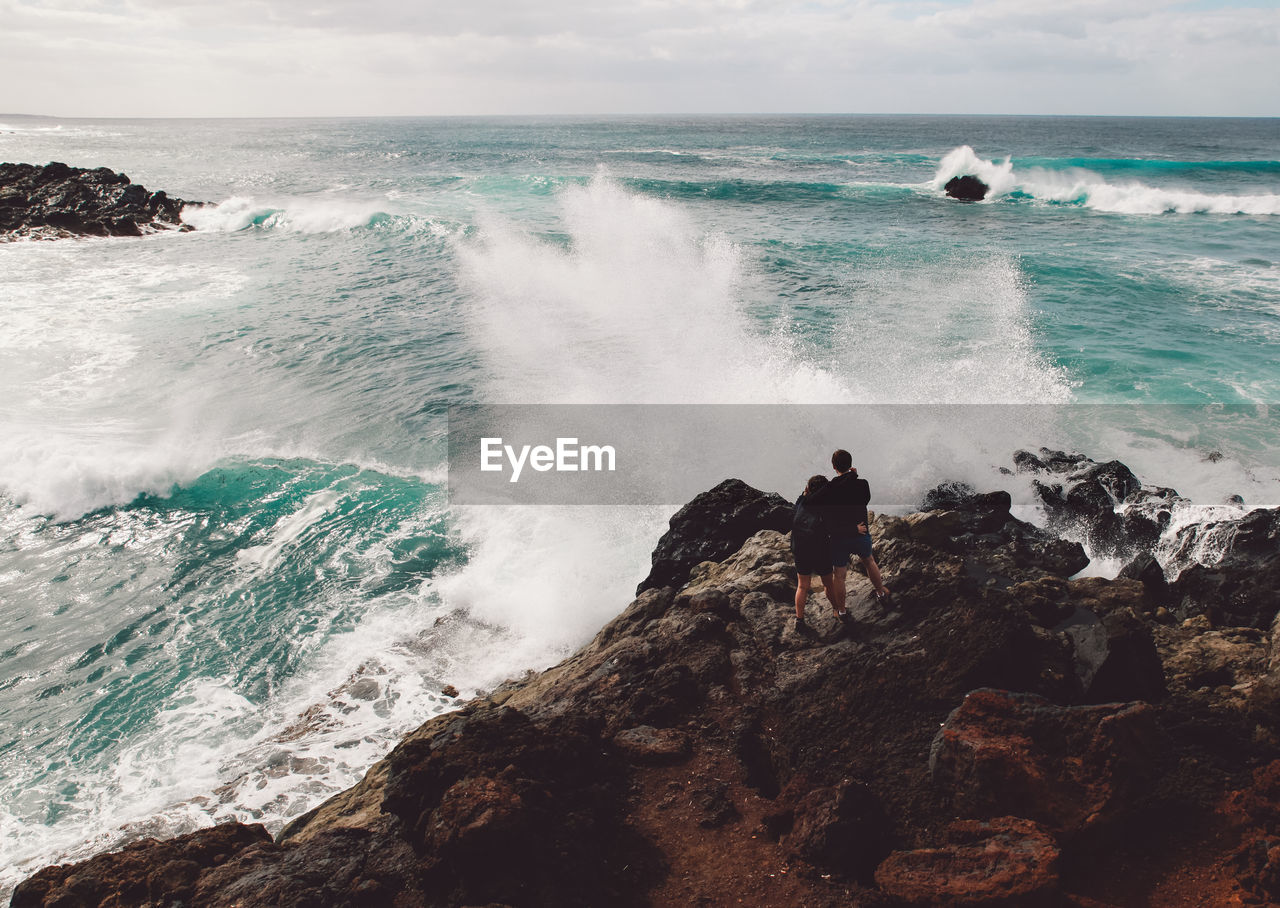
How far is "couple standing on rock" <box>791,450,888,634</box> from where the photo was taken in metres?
6.61

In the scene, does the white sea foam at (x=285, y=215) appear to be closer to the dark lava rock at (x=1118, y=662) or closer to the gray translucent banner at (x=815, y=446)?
the gray translucent banner at (x=815, y=446)

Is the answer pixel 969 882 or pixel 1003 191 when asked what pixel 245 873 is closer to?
pixel 969 882

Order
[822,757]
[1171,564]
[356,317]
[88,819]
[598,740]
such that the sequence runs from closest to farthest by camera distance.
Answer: [822,757] < [598,740] < [88,819] < [1171,564] < [356,317]

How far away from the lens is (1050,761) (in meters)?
4.90

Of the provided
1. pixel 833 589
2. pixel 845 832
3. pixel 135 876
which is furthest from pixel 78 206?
pixel 845 832

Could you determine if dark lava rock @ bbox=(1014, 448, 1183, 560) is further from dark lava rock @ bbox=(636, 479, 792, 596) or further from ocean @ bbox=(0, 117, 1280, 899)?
dark lava rock @ bbox=(636, 479, 792, 596)

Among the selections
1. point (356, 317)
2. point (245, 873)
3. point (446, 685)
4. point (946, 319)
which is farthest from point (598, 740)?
point (356, 317)

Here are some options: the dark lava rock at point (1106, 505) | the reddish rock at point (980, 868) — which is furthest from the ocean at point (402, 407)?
the reddish rock at point (980, 868)

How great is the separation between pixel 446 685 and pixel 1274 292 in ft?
90.8

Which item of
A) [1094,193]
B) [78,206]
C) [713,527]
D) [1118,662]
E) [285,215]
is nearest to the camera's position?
[1118,662]

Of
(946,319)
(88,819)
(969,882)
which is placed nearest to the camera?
(969,882)

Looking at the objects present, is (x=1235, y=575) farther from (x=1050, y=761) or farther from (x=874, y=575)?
(x=1050, y=761)

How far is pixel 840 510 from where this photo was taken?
6.63 m

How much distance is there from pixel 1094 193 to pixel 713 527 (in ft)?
153
